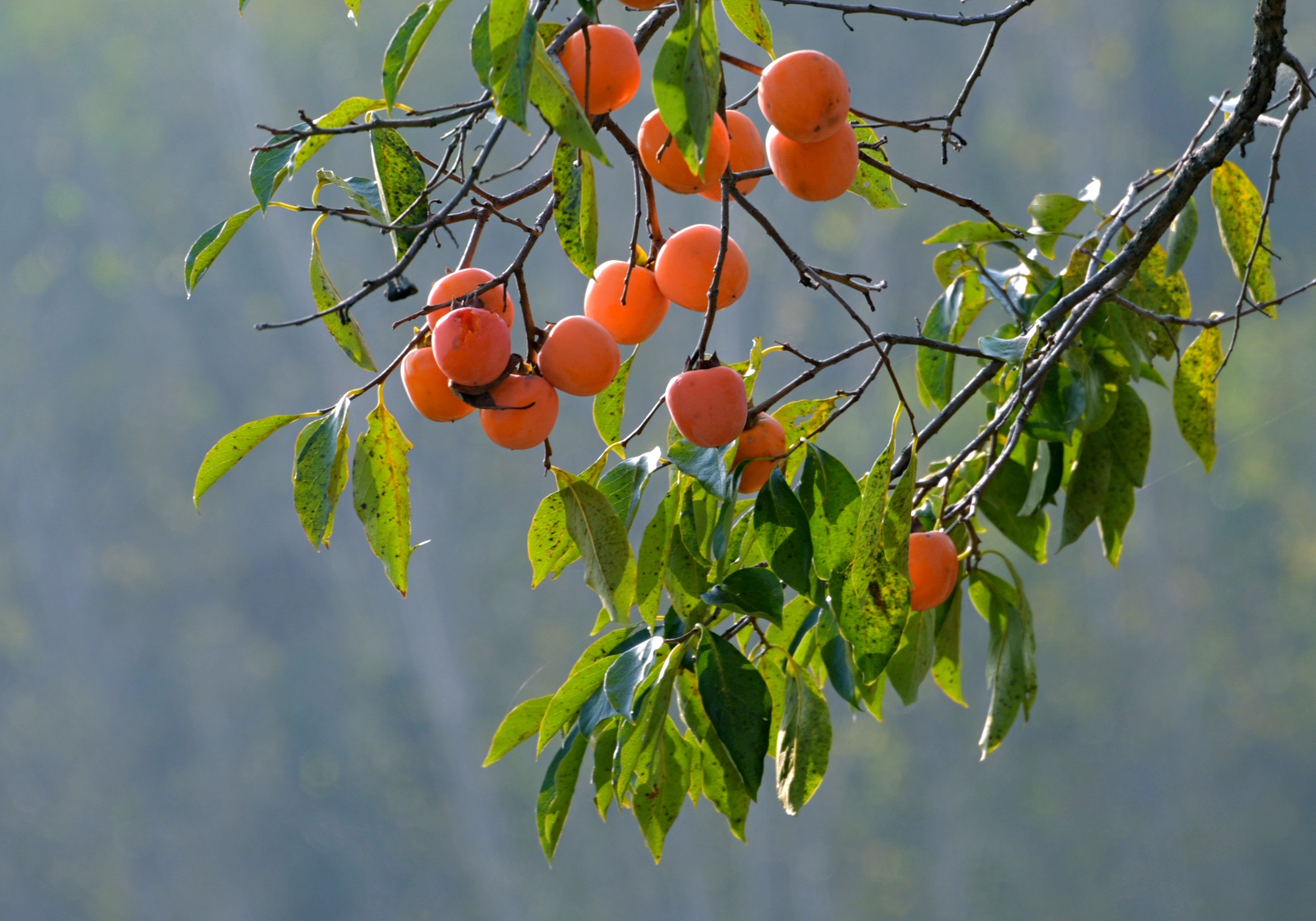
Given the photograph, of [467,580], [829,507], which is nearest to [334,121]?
[829,507]

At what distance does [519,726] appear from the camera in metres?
0.53

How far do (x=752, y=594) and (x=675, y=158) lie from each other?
18cm

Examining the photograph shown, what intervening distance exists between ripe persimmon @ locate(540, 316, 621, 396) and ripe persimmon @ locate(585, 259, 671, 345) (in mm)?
43

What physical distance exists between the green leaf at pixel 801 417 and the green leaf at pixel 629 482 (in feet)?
0.21

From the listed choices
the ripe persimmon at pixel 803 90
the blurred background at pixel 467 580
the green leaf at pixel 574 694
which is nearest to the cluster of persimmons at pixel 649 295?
the ripe persimmon at pixel 803 90

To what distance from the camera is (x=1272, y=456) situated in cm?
444

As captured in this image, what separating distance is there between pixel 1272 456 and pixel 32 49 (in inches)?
219

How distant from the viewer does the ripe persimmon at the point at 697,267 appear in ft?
1.33

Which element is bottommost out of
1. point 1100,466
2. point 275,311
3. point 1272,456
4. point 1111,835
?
point 1111,835

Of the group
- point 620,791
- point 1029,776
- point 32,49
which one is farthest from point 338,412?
point 32,49

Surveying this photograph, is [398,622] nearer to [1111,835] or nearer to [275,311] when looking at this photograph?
[275,311]

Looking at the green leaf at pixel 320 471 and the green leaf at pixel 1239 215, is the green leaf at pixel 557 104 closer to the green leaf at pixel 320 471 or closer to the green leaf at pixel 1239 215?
the green leaf at pixel 320 471

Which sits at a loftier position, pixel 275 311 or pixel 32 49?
pixel 32 49

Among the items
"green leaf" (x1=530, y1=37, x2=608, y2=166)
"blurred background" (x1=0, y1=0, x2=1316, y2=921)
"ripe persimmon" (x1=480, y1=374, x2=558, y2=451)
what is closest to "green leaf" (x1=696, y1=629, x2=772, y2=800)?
"ripe persimmon" (x1=480, y1=374, x2=558, y2=451)
